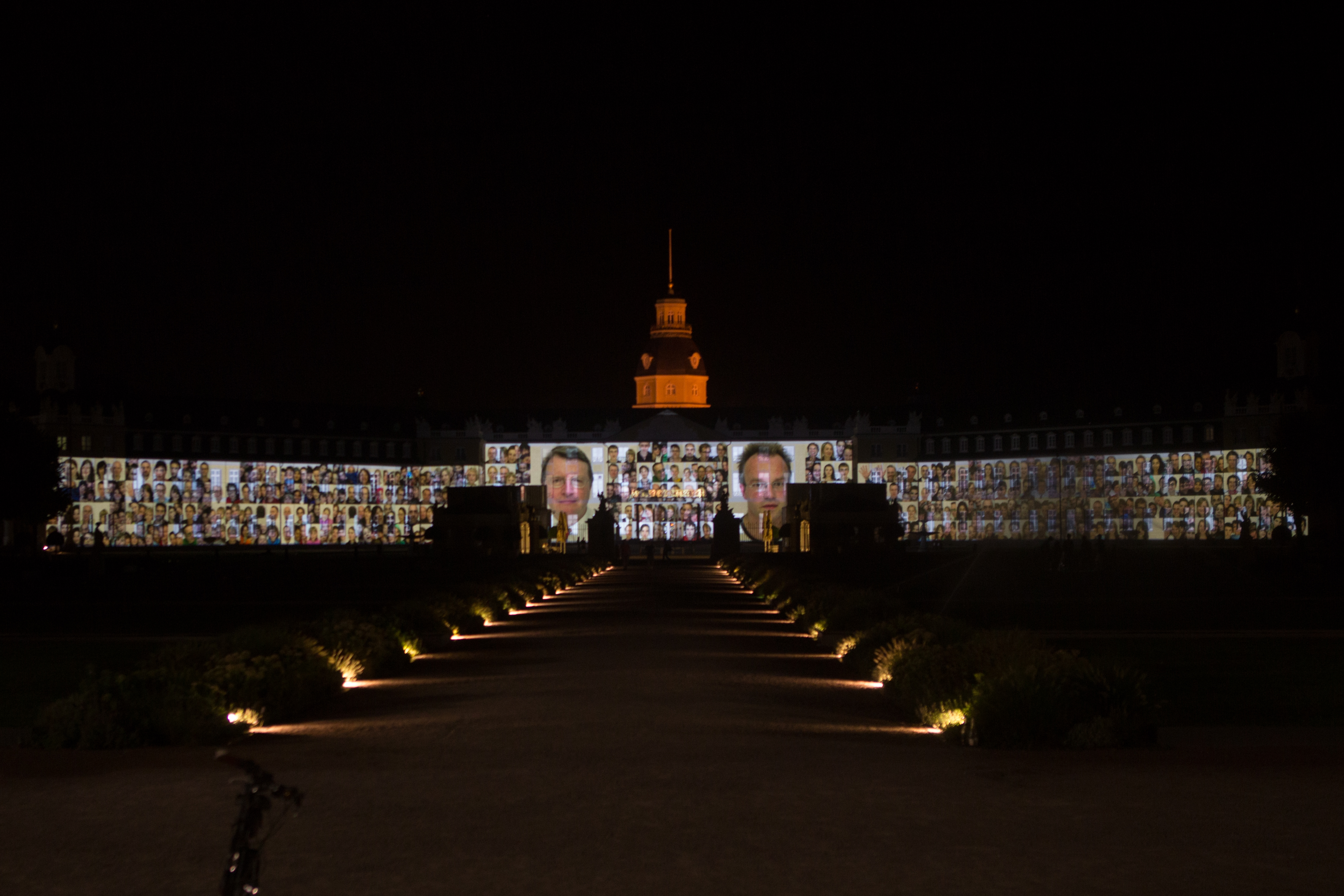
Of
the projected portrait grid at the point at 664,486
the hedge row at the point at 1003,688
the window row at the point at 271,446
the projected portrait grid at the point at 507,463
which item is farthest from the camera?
the projected portrait grid at the point at 507,463

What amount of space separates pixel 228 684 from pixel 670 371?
172698mm

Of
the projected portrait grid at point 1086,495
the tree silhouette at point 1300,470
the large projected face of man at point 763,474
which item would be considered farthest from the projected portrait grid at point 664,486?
the tree silhouette at point 1300,470

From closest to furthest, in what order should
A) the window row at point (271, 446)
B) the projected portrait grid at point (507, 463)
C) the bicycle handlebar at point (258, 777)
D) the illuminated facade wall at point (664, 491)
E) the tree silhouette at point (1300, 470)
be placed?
the bicycle handlebar at point (258, 777), the tree silhouette at point (1300, 470), the illuminated facade wall at point (664, 491), the window row at point (271, 446), the projected portrait grid at point (507, 463)

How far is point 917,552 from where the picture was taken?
334ft

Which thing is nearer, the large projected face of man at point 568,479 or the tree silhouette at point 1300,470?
the tree silhouette at point 1300,470

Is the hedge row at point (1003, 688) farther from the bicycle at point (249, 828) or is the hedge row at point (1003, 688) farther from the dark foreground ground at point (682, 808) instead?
the bicycle at point (249, 828)

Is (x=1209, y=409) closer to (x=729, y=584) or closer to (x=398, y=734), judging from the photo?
(x=729, y=584)

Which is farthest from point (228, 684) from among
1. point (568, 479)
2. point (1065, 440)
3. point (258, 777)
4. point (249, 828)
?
point (568, 479)

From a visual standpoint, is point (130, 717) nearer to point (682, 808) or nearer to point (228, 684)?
point (228, 684)

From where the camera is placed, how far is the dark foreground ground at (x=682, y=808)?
10891 mm

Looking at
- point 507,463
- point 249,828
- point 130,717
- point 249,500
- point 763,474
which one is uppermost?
point 507,463

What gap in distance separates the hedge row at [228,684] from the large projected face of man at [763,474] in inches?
6039

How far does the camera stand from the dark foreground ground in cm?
1089

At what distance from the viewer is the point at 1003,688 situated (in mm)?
17547
